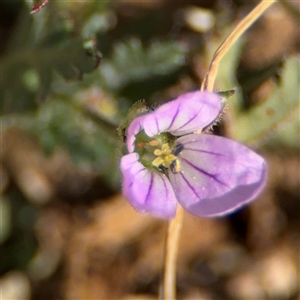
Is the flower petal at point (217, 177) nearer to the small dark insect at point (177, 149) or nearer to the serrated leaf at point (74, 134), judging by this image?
the small dark insect at point (177, 149)

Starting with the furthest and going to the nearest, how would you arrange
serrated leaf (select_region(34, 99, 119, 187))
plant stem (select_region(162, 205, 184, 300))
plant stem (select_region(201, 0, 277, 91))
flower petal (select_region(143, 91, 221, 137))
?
serrated leaf (select_region(34, 99, 119, 187)) < plant stem (select_region(162, 205, 184, 300)) < plant stem (select_region(201, 0, 277, 91)) < flower petal (select_region(143, 91, 221, 137))

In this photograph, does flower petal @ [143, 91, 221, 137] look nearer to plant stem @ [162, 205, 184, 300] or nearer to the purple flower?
the purple flower

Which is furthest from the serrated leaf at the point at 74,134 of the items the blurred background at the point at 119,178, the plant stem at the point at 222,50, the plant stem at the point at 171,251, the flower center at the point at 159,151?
the plant stem at the point at 222,50

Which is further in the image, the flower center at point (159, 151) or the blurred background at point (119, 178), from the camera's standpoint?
A: the blurred background at point (119, 178)

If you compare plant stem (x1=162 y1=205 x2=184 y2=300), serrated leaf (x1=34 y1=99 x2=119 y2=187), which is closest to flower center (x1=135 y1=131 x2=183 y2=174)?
plant stem (x1=162 y1=205 x2=184 y2=300)

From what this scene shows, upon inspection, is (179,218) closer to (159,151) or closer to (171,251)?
(171,251)

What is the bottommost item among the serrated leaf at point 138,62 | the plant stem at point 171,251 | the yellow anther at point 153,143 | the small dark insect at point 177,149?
the plant stem at point 171,251

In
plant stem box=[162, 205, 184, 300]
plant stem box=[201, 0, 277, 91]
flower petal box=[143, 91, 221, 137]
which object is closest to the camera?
flower petal box=[143, 91, 221, 137]
